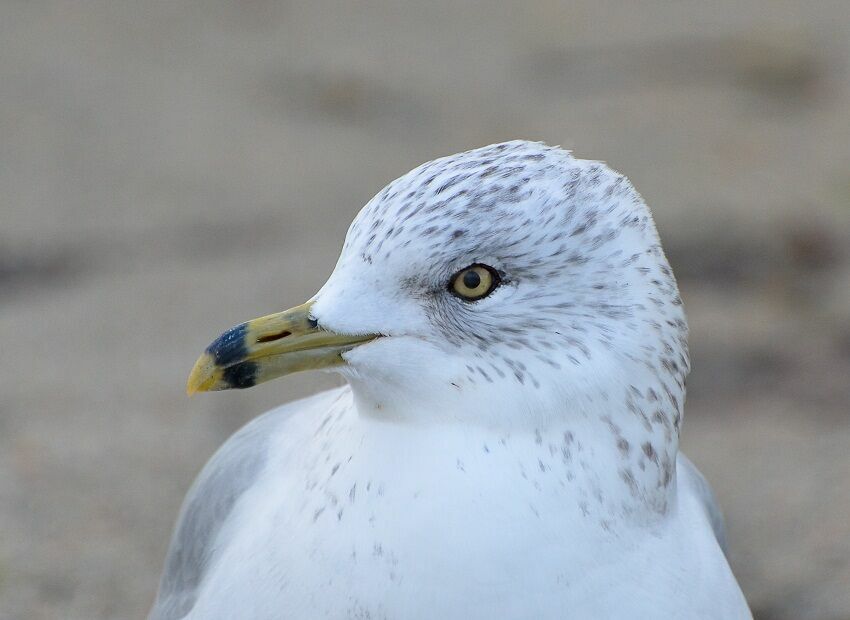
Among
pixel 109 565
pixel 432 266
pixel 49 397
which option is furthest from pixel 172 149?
pixel 432 266

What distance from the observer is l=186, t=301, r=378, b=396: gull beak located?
2254 millimetres

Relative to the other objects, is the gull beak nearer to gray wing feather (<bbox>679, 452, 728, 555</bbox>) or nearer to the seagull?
the seagull

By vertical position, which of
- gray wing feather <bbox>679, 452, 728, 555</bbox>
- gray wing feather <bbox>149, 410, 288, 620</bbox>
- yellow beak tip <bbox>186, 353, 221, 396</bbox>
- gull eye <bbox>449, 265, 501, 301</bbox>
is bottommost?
gray wing feather <bbox>679, 452, 728, 555</bbox>

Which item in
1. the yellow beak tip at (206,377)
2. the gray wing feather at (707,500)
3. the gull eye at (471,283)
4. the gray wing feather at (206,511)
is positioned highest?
the yellow beak tip at (206,377)

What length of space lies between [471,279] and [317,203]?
414 cm

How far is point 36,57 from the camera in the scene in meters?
7.43

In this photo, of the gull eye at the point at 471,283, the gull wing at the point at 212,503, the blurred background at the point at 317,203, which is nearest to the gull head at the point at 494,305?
the gull eye at the point at 471,283

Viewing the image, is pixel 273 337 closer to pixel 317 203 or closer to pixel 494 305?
pixel 494 305

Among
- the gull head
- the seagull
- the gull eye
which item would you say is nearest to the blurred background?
the seagull

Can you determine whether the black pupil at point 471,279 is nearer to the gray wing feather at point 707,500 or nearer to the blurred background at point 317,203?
the gray wing feather at point 707,500

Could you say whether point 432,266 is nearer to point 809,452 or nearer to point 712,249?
point 809,452

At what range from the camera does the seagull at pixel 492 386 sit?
7.21 ft

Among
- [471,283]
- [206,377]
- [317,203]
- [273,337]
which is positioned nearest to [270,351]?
[273,337]

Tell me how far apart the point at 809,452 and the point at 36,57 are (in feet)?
16.3
